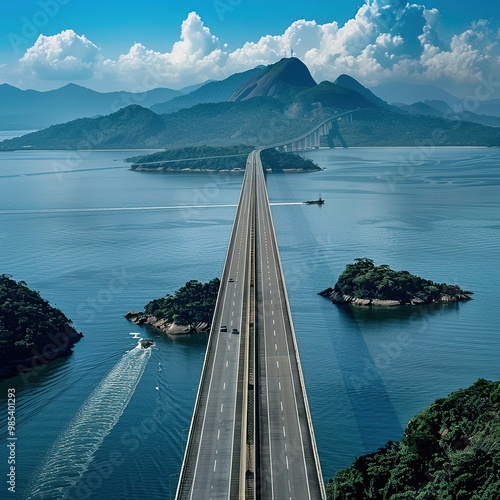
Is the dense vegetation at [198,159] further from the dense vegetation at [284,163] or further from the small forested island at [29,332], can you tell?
the small forested island at [29,332]

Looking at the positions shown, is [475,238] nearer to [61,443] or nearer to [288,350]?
[288,350]

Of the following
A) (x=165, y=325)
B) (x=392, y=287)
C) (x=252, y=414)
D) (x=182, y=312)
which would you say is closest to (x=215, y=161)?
(x=392, y=287)

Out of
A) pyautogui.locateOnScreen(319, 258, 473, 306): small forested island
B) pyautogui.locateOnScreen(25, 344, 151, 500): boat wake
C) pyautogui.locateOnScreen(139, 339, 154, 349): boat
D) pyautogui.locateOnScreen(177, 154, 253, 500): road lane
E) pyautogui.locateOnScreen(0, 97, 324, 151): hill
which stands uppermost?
pyautogui.locateOnScreen(0, 97, 324, 151): hill

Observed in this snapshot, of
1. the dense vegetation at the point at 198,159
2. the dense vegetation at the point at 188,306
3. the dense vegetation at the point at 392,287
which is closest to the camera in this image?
the dense vegetation at the point at 188,306

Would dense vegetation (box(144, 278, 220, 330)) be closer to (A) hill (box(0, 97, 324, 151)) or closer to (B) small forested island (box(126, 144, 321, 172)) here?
(B) small forested island (box(126, 144, 321, 172))

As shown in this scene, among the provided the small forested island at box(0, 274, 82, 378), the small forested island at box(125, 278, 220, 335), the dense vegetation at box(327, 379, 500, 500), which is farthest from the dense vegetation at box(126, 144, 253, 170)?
the dense vegetation at box(327, 379, 500, 500)

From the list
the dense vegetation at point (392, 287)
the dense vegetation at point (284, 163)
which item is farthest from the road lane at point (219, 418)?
the dense vegetation at point (284, 163)
